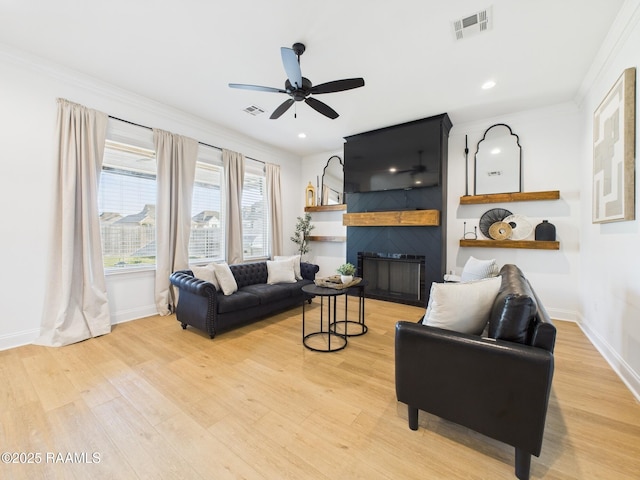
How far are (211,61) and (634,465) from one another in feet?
14.9

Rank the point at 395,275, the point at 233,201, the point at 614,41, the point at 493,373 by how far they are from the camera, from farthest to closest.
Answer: the point at 395,275
the point at 233,201
the point at 614,41
the point at 493,373

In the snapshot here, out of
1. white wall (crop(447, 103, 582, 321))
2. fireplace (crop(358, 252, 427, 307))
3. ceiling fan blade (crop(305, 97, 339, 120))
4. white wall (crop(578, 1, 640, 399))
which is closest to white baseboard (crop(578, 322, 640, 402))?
white wall (crop(578, 1, 640, 399))

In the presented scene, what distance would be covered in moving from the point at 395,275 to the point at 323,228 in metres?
2.02

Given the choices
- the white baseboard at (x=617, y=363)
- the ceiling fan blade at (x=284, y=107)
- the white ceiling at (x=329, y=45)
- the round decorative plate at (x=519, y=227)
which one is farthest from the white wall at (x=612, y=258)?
the ceiling fan blade at (x=284, y=107)

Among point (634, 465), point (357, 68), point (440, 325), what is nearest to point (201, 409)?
point (440, 325)

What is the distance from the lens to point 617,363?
7.95 ft

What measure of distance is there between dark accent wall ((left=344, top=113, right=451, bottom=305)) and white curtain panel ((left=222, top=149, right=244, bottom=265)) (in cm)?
209

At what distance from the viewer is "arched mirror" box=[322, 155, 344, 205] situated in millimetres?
5852

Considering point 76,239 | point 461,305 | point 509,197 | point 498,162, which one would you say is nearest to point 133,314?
point 76,239

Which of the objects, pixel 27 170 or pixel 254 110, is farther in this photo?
pixel 254 110

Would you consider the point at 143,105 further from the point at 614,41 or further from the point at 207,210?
the point at 614,41

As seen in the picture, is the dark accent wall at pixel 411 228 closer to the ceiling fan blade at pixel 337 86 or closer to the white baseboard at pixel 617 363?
the white baseboard at pixel 617 363

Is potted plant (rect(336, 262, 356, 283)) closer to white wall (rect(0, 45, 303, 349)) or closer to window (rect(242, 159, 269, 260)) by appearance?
window (rect(242, 159, 269, 260))

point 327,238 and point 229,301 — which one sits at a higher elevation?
point 327,238
